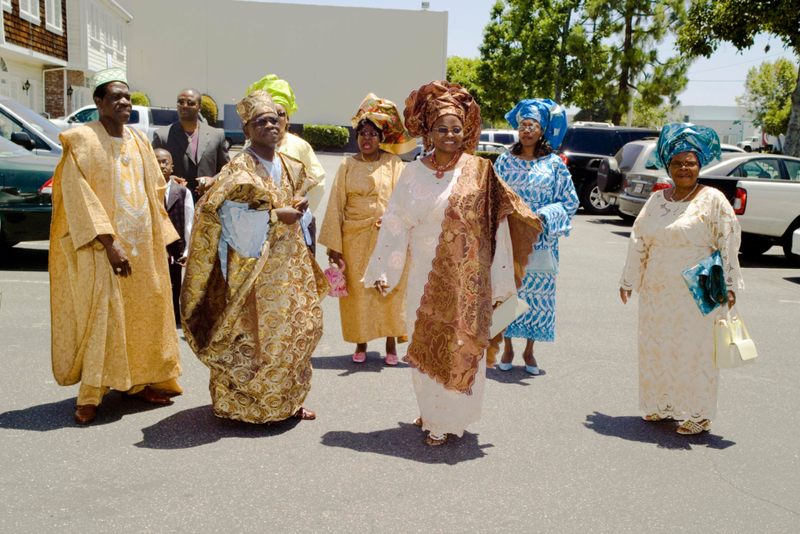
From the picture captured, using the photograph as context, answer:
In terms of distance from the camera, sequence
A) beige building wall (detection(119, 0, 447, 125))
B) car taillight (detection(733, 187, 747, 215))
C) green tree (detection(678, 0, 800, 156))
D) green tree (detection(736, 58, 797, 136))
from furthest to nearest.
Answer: green tree (detection(736, 58, 797, 136)) → beige building wall (detection(119, 0, 447, 125)) → green tree (detection(678, 0, 800, 156)) → car taillight (detection(733, 187, 747, 215))

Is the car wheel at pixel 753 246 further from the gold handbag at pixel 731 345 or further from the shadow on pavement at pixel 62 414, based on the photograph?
the shadow on pavement at pixel 62 414

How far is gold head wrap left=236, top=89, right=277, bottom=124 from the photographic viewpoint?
441 centimetres

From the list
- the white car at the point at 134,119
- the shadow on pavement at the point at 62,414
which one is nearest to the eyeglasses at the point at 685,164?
the shadow on pavement at the point at 62,414

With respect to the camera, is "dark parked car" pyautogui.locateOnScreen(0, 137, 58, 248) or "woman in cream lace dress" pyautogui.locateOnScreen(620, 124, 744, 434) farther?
"dark parked car" pyautogui.locateOnScreen(0, 137, 58, 248)

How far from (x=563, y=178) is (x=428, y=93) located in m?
1.78

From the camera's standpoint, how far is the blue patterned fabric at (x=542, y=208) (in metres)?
5.59

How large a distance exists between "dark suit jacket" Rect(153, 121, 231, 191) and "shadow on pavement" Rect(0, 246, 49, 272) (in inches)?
139

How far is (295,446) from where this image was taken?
424cm

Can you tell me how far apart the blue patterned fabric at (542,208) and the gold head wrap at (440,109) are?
131 cm

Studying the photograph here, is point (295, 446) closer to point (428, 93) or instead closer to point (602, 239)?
point (428, 93)

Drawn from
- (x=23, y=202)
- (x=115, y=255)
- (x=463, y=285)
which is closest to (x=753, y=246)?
(x=463, y=285)

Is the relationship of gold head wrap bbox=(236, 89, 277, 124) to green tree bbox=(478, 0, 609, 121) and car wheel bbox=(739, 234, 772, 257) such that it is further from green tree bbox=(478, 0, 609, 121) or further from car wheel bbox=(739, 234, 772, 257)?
green tree bbox=(478, 0, 609, 121)

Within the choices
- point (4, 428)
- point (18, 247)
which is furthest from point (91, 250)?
point (18, 247)

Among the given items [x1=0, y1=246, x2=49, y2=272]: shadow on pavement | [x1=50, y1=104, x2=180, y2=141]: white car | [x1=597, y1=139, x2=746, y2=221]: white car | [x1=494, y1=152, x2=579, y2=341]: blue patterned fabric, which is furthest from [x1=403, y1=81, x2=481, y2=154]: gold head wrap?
[x1=50, y1=104, x2=180, y2=141]: white car
